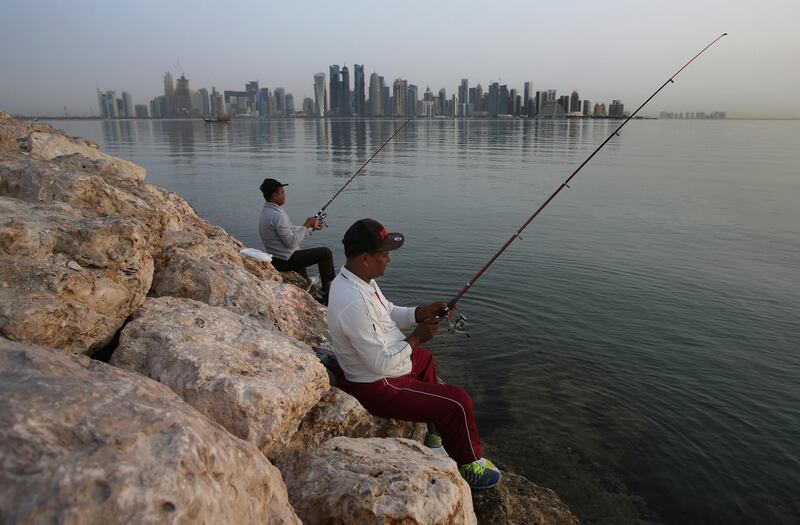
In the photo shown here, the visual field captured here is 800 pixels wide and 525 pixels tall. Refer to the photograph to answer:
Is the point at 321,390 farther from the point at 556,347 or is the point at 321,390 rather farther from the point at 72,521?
the point at 556,347

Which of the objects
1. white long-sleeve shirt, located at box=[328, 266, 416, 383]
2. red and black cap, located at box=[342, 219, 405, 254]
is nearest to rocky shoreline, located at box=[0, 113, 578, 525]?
white long-sleeve shirt, located at box=[328, 266, 416, 383]

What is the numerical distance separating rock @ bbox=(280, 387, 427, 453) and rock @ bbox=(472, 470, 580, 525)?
96 cm

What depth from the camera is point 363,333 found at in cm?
394

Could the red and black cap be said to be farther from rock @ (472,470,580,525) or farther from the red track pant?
rock @ (472,470,580,525)

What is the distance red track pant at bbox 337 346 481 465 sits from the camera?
4.02 m

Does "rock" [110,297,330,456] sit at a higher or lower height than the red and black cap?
lower

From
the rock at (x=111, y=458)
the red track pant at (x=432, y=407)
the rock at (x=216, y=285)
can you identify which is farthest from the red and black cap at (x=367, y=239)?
the rock at (x=111, y=458)

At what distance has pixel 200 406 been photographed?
3248mm

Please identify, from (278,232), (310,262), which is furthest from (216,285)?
(310,262)

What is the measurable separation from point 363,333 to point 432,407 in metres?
0.76

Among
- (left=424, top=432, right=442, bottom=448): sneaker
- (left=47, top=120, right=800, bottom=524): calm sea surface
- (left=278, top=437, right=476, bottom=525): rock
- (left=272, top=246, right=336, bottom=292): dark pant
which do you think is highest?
(left=278, top=437, right=476, bottom=525): rock

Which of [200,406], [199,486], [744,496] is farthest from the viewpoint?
[744,496]

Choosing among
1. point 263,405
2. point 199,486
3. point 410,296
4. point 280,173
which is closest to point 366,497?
point 263,405

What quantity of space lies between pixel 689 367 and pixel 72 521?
7.89 meters
